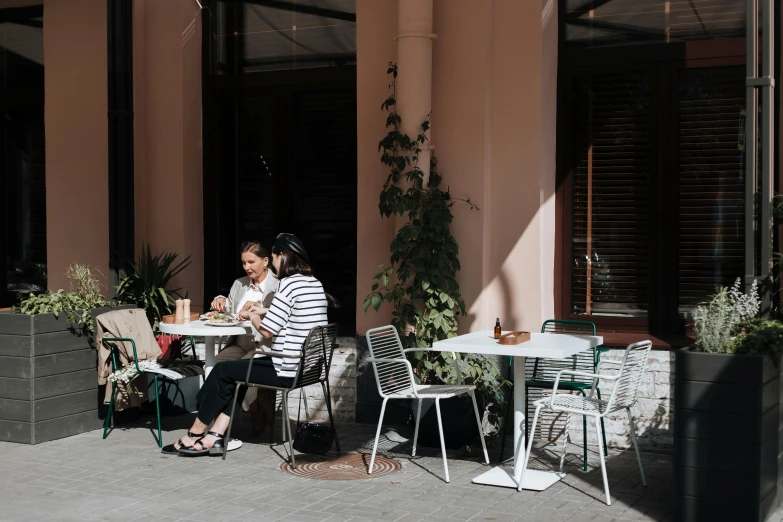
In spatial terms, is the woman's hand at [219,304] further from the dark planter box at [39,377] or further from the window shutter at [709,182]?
the window shutter at [709,182]

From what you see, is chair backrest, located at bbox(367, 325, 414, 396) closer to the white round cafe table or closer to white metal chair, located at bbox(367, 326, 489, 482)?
white metal chair, located at bbox(367, 326, 489, 482)

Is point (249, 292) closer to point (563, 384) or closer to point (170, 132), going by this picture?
point (170, 132)

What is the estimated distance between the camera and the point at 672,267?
7.46m

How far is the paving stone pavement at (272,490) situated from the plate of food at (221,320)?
0.90m

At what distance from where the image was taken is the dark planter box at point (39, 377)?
701 cm

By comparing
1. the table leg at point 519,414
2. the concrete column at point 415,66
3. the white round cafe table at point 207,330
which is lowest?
the table leg at point 519,414

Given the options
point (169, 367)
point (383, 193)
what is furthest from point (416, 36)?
point (169, 367)

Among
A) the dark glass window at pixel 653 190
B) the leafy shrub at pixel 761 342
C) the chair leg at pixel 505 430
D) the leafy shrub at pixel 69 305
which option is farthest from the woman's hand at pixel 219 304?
the leafy shrub at pixel 761 342

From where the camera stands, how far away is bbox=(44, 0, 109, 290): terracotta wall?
9219 mm

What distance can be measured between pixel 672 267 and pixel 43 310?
4732 mm

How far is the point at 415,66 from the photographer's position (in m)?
7.48

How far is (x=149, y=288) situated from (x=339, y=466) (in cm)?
290

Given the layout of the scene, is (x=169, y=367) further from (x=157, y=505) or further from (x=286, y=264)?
(x=157, y=505)

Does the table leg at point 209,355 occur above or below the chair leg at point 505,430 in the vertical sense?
above
